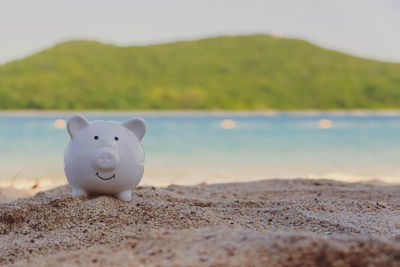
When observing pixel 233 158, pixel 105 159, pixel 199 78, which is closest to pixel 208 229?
pixel 105 159

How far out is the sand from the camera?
286 cm

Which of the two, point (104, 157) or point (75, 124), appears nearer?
point (104, 157)

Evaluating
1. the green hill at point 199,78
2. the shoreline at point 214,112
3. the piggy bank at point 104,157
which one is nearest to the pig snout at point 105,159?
the piggy bank at point 104,157

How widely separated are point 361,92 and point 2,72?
41.0m

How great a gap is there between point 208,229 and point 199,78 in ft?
175

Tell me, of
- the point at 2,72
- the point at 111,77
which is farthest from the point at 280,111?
the point at 2,72

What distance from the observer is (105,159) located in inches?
184

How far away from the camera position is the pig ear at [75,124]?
16.3 feet

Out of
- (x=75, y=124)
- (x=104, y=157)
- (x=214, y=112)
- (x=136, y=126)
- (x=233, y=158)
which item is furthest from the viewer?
(x=214, y=112)

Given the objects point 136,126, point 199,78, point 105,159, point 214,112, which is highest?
point 199,78

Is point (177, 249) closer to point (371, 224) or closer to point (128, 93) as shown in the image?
point (371, 224)

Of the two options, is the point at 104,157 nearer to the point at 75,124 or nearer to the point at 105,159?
the point at 105,159

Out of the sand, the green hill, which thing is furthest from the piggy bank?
the green hill

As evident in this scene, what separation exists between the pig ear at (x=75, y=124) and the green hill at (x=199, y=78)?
4355 cm
